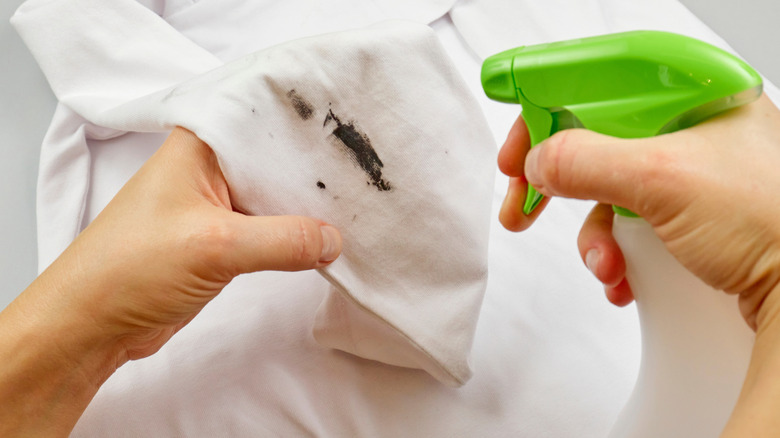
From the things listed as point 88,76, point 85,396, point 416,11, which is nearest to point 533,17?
point 416,11

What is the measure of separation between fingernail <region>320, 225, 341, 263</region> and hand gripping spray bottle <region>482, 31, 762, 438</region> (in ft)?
0.54

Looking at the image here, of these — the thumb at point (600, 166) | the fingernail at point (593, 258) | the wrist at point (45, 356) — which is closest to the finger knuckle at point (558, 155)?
the thumb at point (600, 166)

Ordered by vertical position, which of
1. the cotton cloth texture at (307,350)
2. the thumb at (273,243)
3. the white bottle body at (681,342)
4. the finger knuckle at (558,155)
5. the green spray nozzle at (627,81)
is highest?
the green spray nozzle at (627,81)

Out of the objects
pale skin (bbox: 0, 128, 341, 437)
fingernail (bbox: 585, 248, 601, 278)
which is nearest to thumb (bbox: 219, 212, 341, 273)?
pale skin (bbox: 0, 128, 341, 437)

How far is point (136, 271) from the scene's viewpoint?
475mm

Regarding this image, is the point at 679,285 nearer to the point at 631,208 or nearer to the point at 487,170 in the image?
the point at 631,208

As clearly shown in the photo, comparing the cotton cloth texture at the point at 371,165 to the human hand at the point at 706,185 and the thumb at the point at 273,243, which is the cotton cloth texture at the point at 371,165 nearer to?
the thumb at the point at 273,243

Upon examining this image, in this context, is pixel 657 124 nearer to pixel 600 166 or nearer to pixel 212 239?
pixel 600 166

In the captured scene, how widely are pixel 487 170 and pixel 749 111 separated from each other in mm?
245

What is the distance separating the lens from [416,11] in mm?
857

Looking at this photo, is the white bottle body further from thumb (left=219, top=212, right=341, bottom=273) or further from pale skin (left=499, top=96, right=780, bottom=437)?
thumb (left=219, top=212, right=341, bottom=273)

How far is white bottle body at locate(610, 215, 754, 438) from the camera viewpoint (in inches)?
18.3

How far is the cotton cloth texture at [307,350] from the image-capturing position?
0.59 meters

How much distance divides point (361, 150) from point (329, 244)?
0.29 ft
